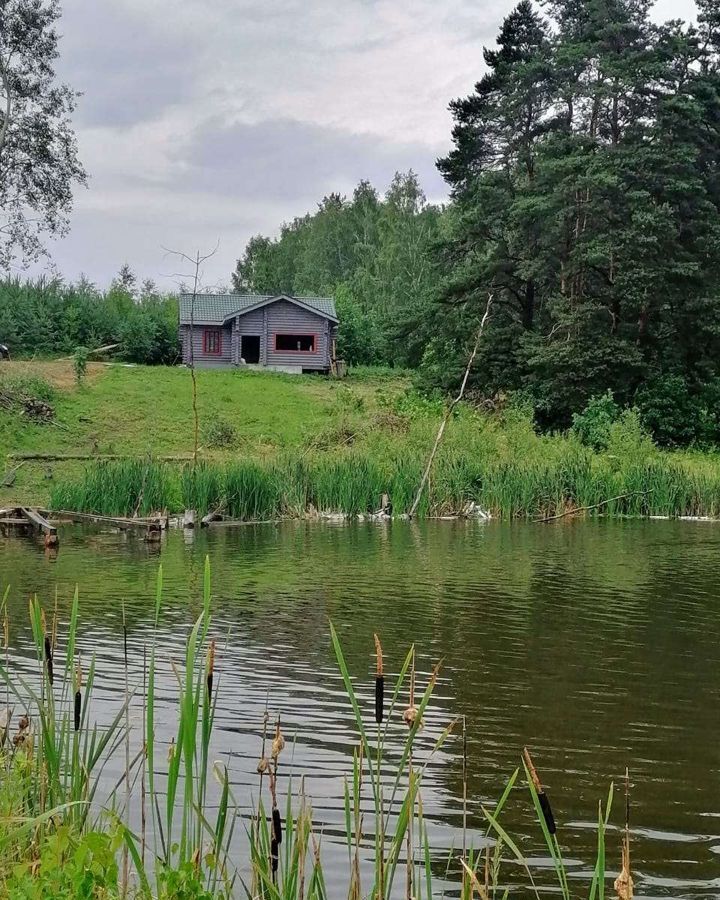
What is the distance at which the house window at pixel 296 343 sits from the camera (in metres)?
53.8

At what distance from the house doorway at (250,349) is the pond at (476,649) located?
113ft

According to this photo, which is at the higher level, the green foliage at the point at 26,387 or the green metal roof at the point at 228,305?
the green metal roof at the point at 228,305

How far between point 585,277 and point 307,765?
112 feet

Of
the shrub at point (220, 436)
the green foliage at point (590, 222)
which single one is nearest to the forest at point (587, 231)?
the green foliage at point (590, 222)

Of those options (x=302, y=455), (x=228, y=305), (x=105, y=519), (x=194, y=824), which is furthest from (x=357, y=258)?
(x=194, y=824)

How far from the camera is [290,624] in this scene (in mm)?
12352

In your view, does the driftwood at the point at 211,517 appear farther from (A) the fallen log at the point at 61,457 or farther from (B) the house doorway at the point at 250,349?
(B) the house doorway at the point at 250,349

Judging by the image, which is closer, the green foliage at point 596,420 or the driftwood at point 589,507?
the driftwood at point 589,507

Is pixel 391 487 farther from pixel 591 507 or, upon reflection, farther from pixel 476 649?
pixel 476 649

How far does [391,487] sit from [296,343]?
3107 centimetres

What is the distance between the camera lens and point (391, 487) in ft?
81.5

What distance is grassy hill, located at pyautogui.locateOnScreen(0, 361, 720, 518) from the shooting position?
23.3 m

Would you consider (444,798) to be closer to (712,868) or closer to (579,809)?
(579,809)

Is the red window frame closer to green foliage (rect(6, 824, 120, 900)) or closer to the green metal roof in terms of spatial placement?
the green metal roof
